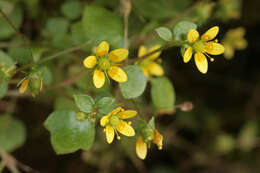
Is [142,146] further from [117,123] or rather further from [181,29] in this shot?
[181,29]

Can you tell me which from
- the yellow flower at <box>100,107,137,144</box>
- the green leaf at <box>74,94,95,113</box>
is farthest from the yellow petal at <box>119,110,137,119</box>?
the green leaf at <box>74,94,95,113</box>

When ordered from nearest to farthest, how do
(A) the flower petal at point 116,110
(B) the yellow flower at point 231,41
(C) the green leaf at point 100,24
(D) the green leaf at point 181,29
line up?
(A) the flower petal at point 116,110
(D) the green leaf at point 181,29
(C) the green leaf at point 100,24
(B) the yellow flower at point 231,41

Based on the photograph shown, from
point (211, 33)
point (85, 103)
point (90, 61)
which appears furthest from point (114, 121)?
point (211, 33)

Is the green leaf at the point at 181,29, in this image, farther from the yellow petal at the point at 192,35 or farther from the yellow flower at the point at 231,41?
the yellow flower at the point at 231,41

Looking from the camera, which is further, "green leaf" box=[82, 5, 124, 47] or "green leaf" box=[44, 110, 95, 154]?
"green leaf" box=[82, 5, 124, 47]

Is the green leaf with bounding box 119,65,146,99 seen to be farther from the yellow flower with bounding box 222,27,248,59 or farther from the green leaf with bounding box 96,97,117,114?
the yellow flower with bounding box 222,27,248,59

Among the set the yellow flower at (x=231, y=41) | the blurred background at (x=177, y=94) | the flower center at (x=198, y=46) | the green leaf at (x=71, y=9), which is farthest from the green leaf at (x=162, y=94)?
the yellow flower at (x=231, y=41)

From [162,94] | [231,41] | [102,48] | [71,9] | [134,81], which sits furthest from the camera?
[231,41]
